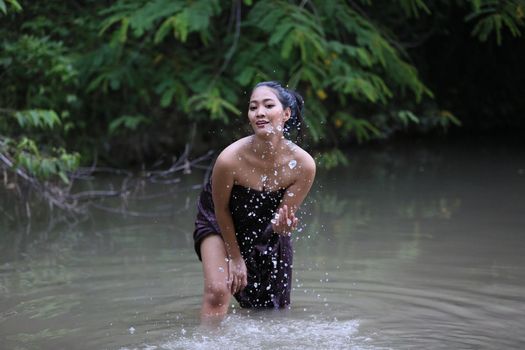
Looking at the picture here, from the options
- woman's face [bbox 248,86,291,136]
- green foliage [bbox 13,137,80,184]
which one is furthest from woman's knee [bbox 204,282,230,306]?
green foliage [bbox 13,137,80,184]

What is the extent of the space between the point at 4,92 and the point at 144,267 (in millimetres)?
4010

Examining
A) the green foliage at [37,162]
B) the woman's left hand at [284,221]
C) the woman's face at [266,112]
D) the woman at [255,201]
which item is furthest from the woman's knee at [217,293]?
the green foliage at [37,162]

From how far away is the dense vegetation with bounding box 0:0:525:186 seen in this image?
9.72 m

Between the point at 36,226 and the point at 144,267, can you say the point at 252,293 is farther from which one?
the point at 36,226

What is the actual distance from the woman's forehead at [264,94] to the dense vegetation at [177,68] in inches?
134

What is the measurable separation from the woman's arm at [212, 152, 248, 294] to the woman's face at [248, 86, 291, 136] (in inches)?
9.6

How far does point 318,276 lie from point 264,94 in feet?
6.40

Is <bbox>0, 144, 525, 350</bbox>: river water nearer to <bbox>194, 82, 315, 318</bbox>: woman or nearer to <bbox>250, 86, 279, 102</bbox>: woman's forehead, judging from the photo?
<bbox>194, 82, 315, 318</bbox>: woman

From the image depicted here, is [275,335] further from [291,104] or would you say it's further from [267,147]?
[291,104]

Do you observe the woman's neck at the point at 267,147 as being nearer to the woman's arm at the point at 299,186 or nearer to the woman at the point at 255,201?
the woman at the point at 255,201

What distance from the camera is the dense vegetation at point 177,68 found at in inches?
383

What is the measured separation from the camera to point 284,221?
488 cm

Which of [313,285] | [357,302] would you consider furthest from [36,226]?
[357,302]

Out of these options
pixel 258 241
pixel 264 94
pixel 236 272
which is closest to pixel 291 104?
pixel 264 94
